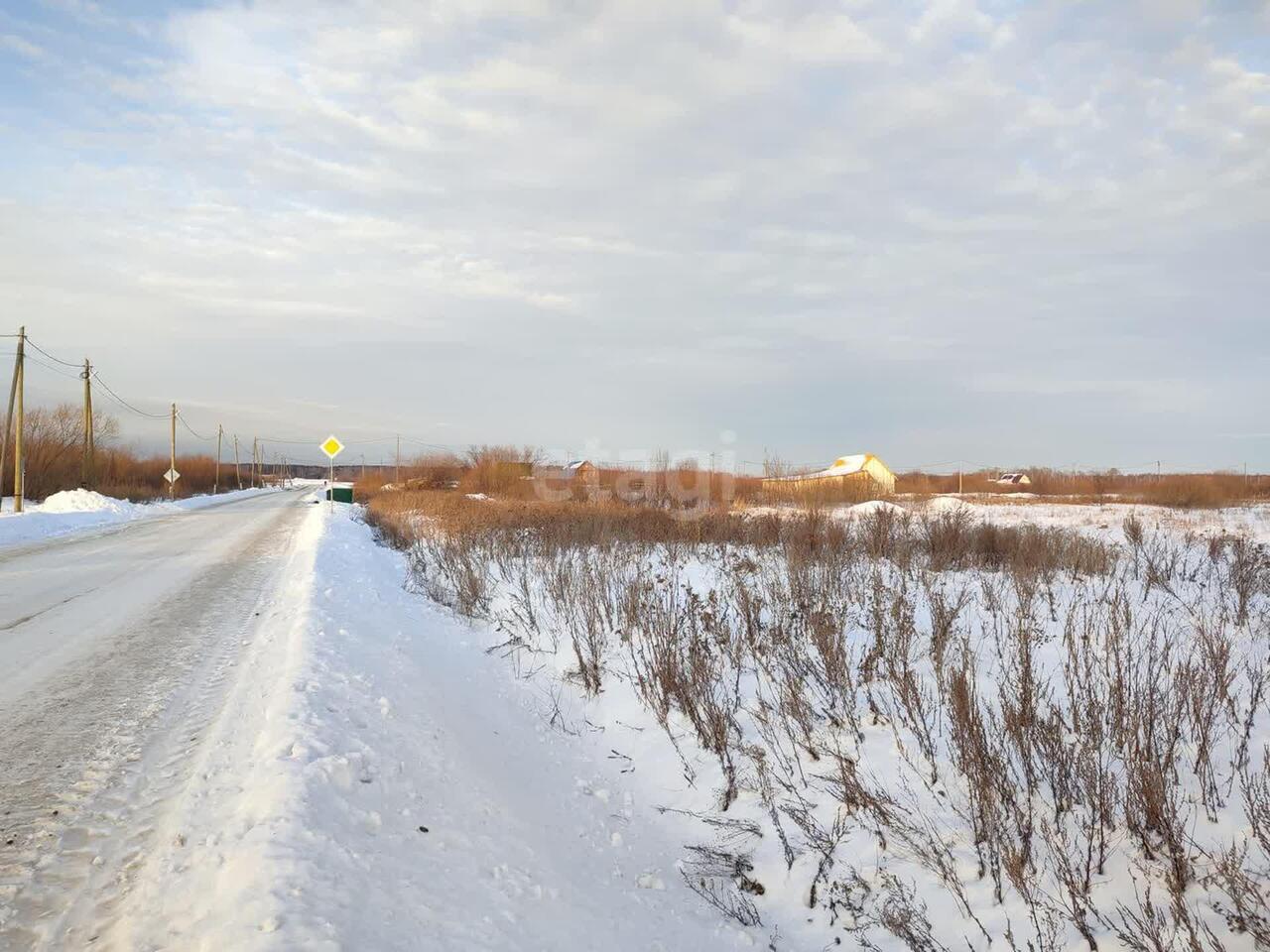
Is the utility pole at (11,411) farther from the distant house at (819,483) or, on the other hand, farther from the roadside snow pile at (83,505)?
the distant house at (819,483)

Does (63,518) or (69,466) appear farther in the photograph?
(69,466)

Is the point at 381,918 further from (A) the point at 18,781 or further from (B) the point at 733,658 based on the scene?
(B) the point at 733,658

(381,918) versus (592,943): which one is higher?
(381,918)

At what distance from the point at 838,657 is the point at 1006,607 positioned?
339 centimetres

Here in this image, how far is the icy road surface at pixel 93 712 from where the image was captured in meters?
2.38

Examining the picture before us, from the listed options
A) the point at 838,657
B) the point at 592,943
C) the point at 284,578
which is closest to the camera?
A: the point at 592,943

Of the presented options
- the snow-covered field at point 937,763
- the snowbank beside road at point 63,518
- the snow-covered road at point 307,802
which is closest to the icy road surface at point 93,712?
the snow-covered road at point 307,802

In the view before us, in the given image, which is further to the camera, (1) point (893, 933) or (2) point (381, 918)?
(1) point (893, 933)

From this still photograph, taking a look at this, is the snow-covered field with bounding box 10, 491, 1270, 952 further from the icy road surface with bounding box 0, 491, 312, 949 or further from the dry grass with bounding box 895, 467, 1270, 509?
the dry grass with bounding box 895, 467, 1270, 509

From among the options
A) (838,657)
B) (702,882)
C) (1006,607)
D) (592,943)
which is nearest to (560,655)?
(838,657)

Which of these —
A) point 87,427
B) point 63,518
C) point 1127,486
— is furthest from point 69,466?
point 1127,486

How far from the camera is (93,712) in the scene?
4.04m

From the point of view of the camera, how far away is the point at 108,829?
273cm

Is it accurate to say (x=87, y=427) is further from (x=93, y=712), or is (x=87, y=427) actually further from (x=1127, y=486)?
(x=1127, y=486)
